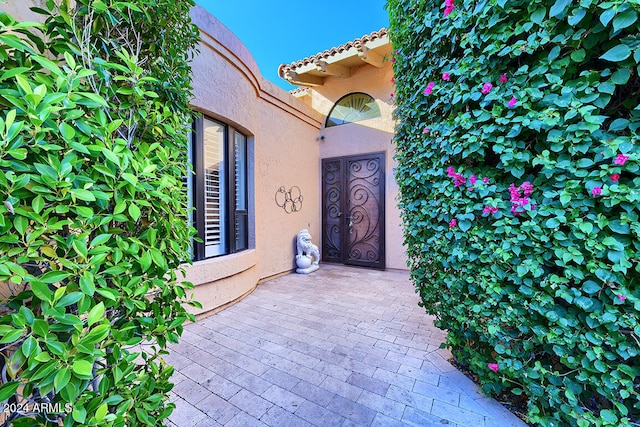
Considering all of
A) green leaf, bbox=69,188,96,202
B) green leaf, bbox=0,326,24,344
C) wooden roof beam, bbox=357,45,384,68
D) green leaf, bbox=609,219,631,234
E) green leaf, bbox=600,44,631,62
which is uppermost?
wooden roof beam, bbox=357,45,384,68

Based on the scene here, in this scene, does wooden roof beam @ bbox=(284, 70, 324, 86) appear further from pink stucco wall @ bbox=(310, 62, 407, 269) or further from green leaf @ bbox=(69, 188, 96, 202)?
green leaf @ bbox=(69, 188, 96, 202)

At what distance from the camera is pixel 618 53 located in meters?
1.10

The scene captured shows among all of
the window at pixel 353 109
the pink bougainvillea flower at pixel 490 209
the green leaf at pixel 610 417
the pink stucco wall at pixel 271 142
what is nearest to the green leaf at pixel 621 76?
the pink bougainvillea flower at pixel 490 209

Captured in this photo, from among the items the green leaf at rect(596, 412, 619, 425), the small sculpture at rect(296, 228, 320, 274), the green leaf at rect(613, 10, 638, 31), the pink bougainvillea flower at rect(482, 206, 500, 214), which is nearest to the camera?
the green leaf at rect(613, 10, 638, 31)

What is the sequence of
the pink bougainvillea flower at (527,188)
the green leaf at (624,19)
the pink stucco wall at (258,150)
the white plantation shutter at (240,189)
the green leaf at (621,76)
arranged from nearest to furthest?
the green leaf at (624,19), the green leaf at (621,76), the pink bougainvillea flower at (527,188), the pink stucco wall at (258,150), the white plantation shutter at (240,189)

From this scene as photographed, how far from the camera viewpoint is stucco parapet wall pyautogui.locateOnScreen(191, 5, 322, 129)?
3238 mm

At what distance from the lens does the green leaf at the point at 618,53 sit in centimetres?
108

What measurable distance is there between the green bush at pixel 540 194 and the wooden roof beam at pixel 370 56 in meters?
3.69

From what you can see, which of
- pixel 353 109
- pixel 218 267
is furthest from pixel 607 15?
pixel 353 109

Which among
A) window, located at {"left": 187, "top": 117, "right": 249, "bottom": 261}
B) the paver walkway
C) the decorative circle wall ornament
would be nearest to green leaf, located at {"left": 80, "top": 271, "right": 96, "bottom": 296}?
the paver walkway

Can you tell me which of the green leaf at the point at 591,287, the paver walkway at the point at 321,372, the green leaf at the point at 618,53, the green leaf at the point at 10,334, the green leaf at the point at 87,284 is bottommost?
the paver walkway at the point at 321,372

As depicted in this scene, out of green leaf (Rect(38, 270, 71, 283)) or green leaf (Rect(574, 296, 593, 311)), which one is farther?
green leaf (Rect(574, 296, 593, 311))

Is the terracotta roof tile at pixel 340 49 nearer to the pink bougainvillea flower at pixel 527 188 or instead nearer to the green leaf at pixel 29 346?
the pink bougainvillea flower at pixel 527 188

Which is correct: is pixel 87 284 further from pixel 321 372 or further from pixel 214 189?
pixel 214 189
